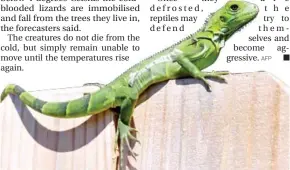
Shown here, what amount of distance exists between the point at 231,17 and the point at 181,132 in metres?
0.45

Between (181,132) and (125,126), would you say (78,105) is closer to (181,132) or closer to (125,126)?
(125,126)

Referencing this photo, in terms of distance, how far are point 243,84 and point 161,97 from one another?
23 centimetres

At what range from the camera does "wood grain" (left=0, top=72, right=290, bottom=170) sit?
4.87 ft

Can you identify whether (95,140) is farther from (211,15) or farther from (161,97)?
(211,15)

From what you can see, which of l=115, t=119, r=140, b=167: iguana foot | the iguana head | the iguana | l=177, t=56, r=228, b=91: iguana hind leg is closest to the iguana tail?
the iguana

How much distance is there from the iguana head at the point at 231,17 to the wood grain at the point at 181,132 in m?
0.31

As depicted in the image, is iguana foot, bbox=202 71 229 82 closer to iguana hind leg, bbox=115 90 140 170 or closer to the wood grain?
the wood grain

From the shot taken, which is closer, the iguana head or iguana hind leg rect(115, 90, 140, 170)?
iguana hind leg rect(115, 90, 140, 170)

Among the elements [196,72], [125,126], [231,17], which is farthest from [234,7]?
[125,126]

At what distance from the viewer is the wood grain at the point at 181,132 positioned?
148 centimetres

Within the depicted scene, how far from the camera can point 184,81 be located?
168 cm

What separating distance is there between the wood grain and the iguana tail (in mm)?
24

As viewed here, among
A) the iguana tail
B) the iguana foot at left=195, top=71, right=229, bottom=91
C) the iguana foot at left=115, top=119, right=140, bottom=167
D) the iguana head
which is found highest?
the iguana head

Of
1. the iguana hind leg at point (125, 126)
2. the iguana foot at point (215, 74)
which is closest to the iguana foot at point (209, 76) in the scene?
the iguana foot at point (215, 74)
